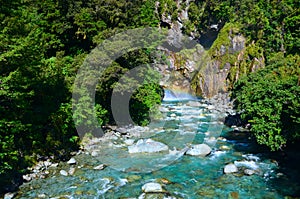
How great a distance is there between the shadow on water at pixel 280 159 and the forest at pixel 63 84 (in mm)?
666

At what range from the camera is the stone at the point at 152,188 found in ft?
42.9

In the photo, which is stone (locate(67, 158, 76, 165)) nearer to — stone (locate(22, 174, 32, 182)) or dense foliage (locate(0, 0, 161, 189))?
dense foliage (locate(0, 0, 161, 189))

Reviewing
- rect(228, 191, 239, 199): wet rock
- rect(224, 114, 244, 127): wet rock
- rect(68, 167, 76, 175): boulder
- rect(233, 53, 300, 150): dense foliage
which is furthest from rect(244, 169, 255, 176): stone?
rect(224, 114, 244, 127): wet rock

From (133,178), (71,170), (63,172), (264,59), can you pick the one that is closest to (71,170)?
(71,170)

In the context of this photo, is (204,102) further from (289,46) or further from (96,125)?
(96,125)

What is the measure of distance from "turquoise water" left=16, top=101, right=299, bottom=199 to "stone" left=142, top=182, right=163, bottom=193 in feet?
0.99

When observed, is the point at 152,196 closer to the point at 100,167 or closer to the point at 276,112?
the point at 100,167

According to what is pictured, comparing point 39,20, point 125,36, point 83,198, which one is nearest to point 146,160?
point 83,198

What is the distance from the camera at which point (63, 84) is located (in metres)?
18.5

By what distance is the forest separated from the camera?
1373 centimetres

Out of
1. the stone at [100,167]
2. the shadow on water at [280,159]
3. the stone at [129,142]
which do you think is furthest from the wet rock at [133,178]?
the shadow on water at [280,159]

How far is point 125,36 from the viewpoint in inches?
829

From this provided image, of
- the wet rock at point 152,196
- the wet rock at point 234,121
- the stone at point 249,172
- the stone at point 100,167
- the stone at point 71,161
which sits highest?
the wet rock at point 234,121

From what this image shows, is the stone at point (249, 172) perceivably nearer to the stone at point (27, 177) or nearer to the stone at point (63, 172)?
the stone at point (63, 172)
